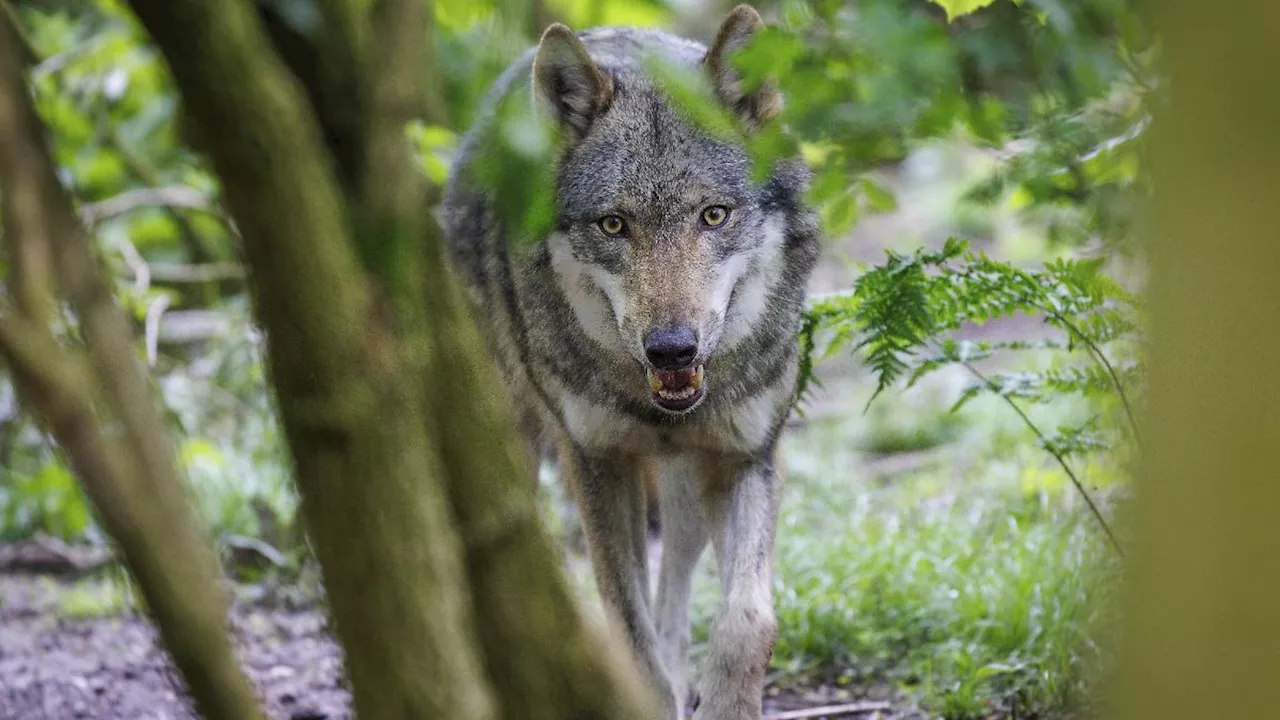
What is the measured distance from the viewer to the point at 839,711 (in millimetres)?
4867

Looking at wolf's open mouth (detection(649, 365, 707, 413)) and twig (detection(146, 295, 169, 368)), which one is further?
twig (detection(146, 295, 169, 368))

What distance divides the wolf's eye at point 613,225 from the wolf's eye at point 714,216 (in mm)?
281

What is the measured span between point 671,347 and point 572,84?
1.14 meters

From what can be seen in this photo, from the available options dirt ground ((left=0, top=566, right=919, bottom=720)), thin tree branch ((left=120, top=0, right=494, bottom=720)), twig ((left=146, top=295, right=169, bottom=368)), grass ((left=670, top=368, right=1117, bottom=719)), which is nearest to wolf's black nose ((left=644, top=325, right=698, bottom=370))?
grass ((left=670, top=368, right=1117, bottom=719))

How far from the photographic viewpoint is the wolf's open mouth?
13.8ft

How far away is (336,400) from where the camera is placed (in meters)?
1.93

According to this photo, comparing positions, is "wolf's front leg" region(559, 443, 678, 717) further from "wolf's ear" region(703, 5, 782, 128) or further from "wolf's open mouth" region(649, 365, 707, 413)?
"wolf's ear" region(703, 5, 782, 128)

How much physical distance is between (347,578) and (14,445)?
249 inches

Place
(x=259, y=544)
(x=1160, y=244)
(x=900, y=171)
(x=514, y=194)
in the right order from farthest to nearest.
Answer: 1. (x=900, y=171)
2. (x=259, y=544)
3. (x=514, y=194)
4. (x=1160, y=244)

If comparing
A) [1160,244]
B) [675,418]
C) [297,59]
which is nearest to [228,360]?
[675,418]

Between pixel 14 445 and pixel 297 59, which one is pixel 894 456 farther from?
pixel 297 59

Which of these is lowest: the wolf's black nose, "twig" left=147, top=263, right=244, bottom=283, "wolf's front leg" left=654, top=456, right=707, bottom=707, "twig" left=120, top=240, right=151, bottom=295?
"wolf's front leg" left=654, top=456, right=707, bottom=707

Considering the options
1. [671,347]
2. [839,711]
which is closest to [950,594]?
[839,711]

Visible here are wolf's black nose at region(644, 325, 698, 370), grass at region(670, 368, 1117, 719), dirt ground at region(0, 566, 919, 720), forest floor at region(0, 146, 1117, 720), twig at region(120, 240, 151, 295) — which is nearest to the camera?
wolf's black nose at region(644, 325, 698, 370)
